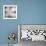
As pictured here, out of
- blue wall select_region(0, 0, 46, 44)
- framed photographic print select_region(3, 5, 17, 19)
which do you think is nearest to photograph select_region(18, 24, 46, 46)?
blue wall select_region(0, 0, 46, 44)

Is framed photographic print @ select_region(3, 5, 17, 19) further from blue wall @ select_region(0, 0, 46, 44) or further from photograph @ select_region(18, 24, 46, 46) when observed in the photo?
photograph @ select_region(18, 24, 46, 46)

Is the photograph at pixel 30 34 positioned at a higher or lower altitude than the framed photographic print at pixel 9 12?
lower

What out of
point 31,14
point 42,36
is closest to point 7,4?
point 31,14

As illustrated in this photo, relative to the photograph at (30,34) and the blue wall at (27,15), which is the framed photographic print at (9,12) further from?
the photograph at (30,34)

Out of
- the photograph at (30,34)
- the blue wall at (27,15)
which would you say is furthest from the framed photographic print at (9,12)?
the photograph at (30,34)

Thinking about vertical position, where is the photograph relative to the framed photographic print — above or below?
below

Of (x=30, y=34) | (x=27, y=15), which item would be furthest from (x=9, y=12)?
(x=30, y=34)

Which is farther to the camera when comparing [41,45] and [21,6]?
[21,6]

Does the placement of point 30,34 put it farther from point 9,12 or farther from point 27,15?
point 9,12

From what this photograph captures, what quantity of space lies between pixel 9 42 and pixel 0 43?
12.1 inches

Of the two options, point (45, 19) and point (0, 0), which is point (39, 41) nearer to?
point (45, 19)

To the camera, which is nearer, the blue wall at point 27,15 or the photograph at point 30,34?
the photograph at point 30,34

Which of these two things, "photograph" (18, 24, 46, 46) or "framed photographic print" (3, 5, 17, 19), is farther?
"framed photographic print" (3, 5, 17, 19)

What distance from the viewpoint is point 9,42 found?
443 cm
